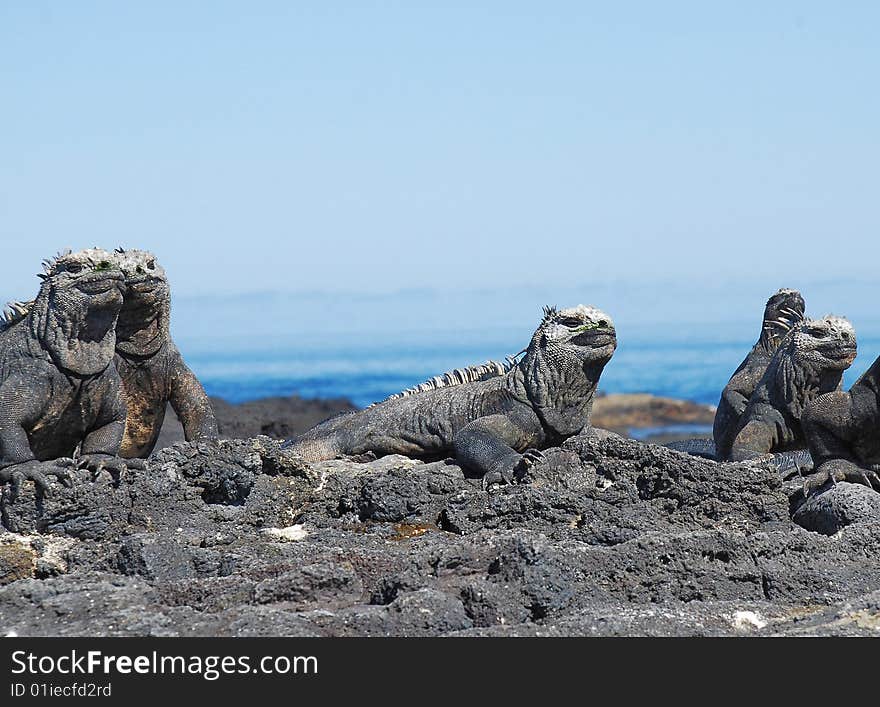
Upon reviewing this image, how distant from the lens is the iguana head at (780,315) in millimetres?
9555

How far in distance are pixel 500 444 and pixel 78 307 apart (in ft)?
8.15

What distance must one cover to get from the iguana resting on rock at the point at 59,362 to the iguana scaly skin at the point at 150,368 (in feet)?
1.84

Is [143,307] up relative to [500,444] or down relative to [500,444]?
up

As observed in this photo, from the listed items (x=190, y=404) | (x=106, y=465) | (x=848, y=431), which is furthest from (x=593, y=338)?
(x=106, y=465)

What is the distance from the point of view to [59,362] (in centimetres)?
661

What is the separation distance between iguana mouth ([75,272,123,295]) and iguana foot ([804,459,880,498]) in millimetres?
3495

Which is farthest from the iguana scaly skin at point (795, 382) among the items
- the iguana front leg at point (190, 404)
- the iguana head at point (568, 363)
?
the iguana front leg at point (190, 404)

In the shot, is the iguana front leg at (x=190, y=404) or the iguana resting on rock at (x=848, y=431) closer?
the iguana resting on rock at (x=848, y=431)

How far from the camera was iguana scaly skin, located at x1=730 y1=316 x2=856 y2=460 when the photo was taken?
328 inches

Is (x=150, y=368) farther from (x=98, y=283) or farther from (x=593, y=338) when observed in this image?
(x=593, y=338)

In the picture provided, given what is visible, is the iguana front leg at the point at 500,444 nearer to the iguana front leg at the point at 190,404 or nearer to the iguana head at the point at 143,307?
the iguana front leg at the point at 190,404

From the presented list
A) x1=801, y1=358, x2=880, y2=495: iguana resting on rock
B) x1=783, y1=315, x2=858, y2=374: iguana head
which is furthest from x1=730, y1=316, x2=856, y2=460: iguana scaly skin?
x1=801, y1=358, x2=880, y2=495: iguana resting on rock

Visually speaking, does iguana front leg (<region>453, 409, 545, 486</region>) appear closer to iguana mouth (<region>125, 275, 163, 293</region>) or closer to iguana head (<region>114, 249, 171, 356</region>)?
iguana head (<region>114, 249, 171, 356</region>)
